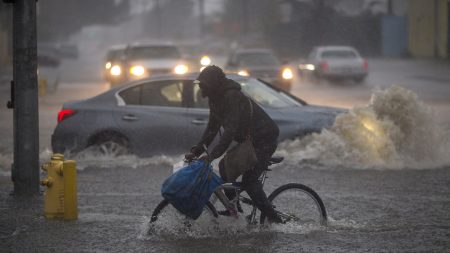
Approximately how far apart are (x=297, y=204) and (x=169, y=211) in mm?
1157

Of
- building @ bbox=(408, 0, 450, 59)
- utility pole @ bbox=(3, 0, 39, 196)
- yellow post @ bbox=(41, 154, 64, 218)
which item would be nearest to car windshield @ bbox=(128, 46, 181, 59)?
utility pole @ bbox=(3, 0, 39, 196)

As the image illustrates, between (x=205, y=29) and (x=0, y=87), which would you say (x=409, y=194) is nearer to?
(x=0, y=87)

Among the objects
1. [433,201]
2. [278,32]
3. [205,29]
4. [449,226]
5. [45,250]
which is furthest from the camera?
[205,29]

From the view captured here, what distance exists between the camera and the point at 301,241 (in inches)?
301

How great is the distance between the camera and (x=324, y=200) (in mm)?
9891

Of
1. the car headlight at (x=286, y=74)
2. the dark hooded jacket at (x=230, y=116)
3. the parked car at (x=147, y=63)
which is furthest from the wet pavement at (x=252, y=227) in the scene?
the car headlight at (x=286, y=74)

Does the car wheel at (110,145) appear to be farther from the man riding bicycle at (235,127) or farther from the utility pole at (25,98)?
the man riding bicycle at (235,127)

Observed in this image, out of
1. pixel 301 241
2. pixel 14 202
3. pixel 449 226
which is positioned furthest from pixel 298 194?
pixel 14 202

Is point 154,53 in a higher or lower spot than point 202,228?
higher

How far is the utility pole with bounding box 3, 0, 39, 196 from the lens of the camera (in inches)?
400

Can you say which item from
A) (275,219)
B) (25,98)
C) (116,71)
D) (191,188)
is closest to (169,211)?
(191,188)

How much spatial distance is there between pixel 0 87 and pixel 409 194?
100.0ft

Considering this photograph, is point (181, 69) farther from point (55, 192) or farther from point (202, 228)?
point (202, 228)

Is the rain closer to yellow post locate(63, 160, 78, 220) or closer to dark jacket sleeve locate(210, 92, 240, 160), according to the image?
yellow post locate(63, 160, 78, 220)
